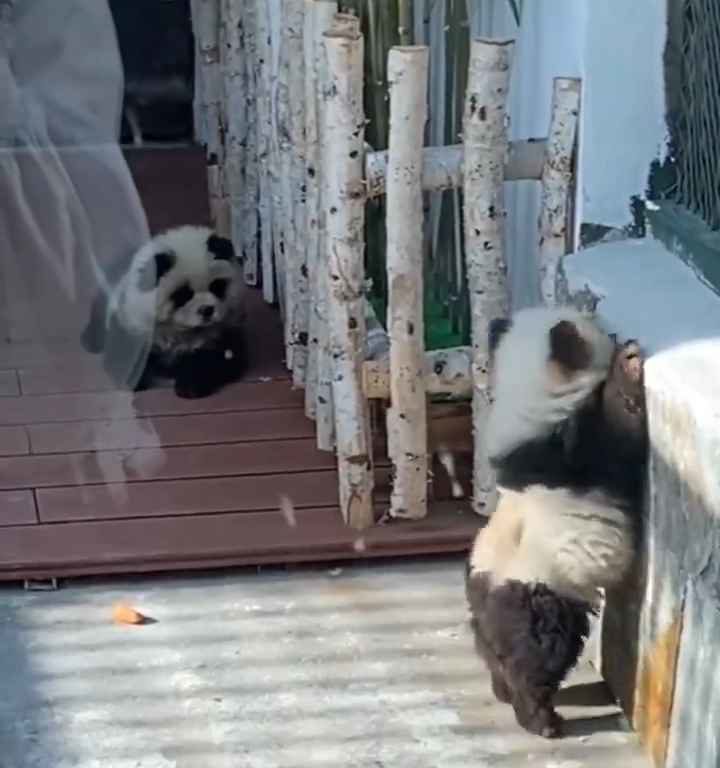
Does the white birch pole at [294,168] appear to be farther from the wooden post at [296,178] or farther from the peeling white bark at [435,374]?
the peeling white bark at [435,374]

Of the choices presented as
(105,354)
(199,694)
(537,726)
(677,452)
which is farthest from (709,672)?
(105,354)

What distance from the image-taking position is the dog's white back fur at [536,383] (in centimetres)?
231

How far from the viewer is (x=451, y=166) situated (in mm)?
2961

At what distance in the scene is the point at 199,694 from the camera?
261 cm

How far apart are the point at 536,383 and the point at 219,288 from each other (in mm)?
1943

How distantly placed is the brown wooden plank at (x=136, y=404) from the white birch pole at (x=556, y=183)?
1052mm

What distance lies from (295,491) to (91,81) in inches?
43.4

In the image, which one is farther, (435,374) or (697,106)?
(435,374)

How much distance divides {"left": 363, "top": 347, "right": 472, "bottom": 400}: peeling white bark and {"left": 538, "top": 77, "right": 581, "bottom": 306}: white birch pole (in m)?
0.22

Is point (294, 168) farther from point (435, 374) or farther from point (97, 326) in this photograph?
point (97, 326)

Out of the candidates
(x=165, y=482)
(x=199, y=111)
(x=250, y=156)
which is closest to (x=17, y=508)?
(x=165, y=482)

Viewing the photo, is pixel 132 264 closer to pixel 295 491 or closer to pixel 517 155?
pixel 295 491

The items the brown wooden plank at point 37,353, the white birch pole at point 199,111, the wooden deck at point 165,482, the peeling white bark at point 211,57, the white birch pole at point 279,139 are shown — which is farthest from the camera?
the white birch pole at point 199,111

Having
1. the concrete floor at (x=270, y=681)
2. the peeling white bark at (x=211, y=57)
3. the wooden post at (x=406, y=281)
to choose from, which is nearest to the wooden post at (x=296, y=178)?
the wooden post at (x=406, y=281)
